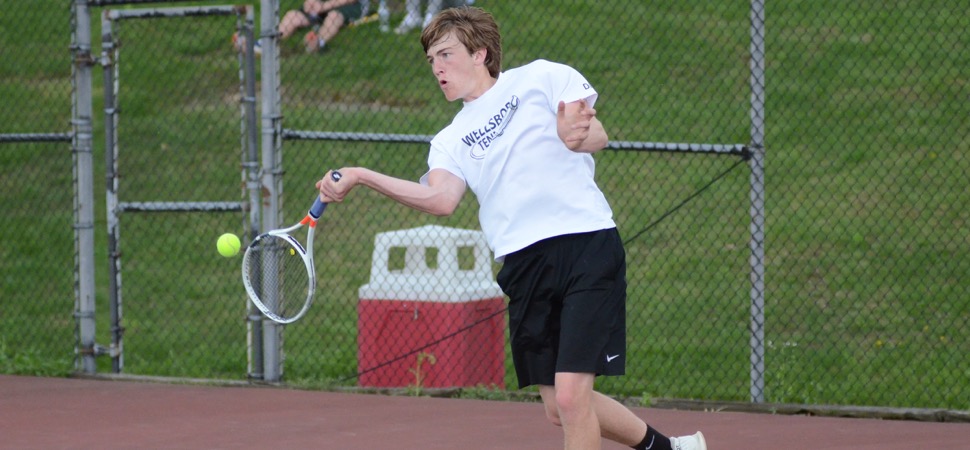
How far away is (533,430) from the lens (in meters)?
6.02

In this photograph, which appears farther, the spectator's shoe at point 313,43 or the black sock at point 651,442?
the spectator's shoe at point 313,43

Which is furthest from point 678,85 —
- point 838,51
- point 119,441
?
point 119,441

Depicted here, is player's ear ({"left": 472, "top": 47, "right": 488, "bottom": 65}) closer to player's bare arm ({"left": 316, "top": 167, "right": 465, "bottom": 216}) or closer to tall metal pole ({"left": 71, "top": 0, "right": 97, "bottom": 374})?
player's bare arm ({"left": 316, "top": 167, "right": 465, "bottom": 216})

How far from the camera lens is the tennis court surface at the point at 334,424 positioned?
575cm

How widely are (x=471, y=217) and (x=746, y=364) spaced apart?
3.25 meters

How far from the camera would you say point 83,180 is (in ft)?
24.2

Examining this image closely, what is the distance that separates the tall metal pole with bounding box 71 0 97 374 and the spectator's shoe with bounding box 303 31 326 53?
5.86 meters

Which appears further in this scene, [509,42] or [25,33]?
[25,33]

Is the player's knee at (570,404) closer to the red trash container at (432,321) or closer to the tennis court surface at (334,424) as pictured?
the tennis court surface at (334,424)

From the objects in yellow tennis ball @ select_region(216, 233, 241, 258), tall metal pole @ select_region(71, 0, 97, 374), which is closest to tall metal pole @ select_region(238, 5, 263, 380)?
tall metal pole @ select_region(71, 0, 97, 374)

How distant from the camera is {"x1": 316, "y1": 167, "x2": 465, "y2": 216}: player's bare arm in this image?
12.8 ft

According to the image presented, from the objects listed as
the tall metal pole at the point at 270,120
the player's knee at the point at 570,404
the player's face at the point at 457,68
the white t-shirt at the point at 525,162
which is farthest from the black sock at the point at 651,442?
the tall metal pole at the point at 270,120

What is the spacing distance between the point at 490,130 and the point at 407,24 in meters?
9.15

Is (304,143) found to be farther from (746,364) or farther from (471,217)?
(746,364)
